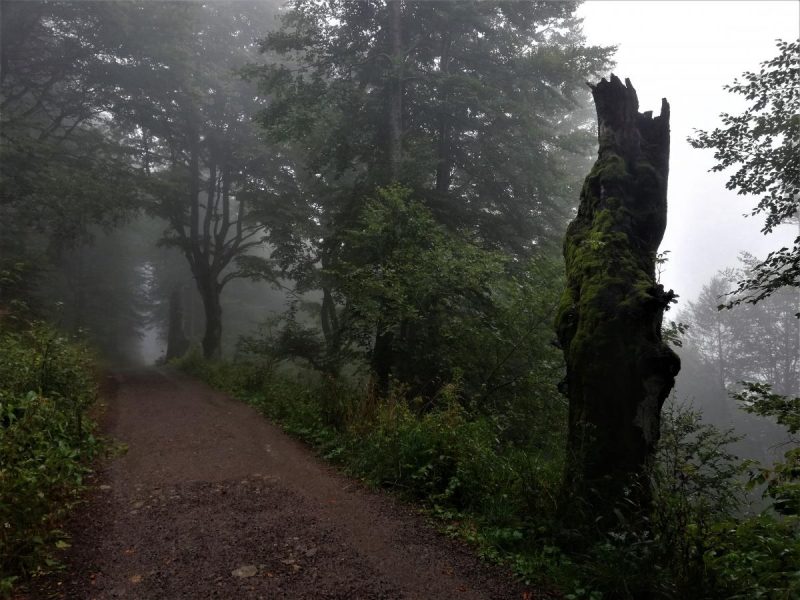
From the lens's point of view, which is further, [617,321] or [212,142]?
[212,142]

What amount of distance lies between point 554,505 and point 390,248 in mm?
6159

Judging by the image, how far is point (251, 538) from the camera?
421 centimetres

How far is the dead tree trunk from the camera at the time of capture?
13.5 ft

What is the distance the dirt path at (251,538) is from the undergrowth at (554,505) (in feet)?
1.22

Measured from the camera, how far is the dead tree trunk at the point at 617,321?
162 inches

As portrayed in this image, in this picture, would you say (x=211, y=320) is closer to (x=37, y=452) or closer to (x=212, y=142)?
(x=212, y=142)

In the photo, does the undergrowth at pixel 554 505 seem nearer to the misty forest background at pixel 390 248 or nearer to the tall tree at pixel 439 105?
the misty forest background at pixel 390 248

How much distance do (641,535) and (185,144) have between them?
21250 mm

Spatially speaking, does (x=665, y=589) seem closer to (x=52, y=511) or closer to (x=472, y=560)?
(x=472, y=560)

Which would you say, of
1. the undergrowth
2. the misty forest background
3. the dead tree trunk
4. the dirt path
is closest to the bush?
the misty forest background

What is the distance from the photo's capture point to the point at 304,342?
13.0 meters

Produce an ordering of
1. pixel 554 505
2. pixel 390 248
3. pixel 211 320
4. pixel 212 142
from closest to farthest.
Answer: pixel 554 505 → pixel 390 248 → pixel 211 320 → pixel 212 142

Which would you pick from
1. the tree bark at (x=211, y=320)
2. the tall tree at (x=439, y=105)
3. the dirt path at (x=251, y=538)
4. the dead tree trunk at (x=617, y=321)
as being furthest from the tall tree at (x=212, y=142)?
the dead tree trunk at (x=617, y=321)

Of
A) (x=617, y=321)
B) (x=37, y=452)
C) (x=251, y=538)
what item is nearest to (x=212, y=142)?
(x=37, y=452)
